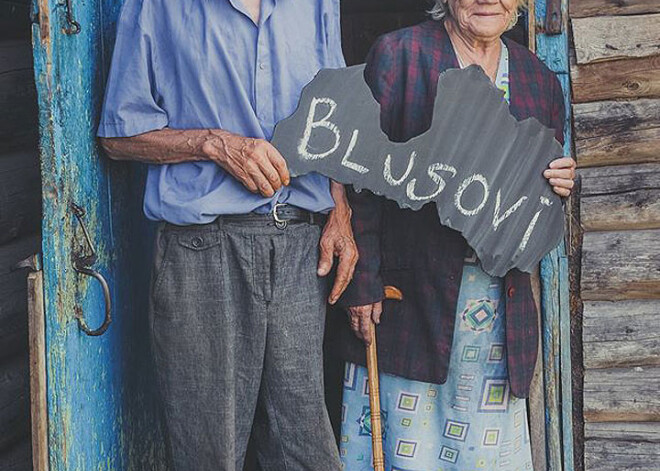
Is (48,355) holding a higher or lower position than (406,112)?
lower

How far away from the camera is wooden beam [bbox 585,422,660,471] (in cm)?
354

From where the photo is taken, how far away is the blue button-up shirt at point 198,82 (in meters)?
2.73

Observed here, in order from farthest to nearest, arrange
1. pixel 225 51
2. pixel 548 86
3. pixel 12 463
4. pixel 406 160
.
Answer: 1. pixel 12 463
2. pixel 548 86
3. pixel 406 160
4. pixel 225 51

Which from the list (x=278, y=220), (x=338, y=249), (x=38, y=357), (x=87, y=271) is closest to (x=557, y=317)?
(x=338, y=249)

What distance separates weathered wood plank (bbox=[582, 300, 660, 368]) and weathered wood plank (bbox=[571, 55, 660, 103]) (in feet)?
2.35

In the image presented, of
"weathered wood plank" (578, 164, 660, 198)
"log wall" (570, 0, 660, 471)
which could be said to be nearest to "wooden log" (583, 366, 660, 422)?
"log wall" (570, 0, 660, 471)

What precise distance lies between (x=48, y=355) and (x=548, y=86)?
1.70 m

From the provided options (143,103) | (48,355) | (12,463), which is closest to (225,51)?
(143,103)

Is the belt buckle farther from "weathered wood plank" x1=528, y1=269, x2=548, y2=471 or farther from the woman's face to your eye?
"weathered wood plank" x1=528, y1=269, x2=548, y2=471

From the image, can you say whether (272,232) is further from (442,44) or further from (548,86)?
(548,86)

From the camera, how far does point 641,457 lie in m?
3.54

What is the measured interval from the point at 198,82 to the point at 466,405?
4.25 ft

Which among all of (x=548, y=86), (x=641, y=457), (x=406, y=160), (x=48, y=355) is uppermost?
(x=548, y=86)

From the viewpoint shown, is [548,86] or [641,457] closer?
[548,86]
